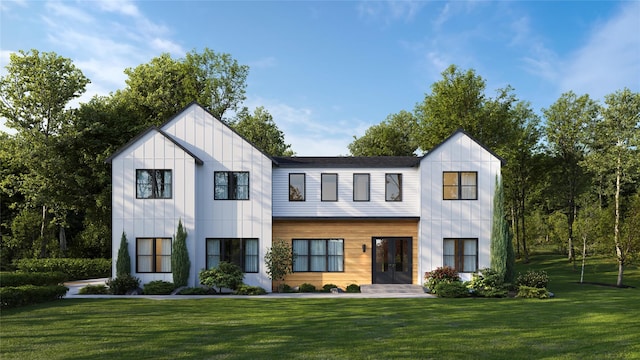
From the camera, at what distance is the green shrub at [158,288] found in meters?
21.6

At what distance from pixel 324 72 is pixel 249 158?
6.13 meters

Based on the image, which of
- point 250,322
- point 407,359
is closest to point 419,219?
point 250,322

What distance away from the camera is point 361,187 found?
24938 mm

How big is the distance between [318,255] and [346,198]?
3.32 metres

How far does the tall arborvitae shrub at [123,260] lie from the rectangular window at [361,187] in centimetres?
1158

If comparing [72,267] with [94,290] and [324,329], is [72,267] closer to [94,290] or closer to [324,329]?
[94,290]

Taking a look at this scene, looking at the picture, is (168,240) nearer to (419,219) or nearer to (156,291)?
(156,291)

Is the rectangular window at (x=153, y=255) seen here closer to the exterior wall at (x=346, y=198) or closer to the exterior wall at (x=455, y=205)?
the exterior wall at (x=346, y=198)

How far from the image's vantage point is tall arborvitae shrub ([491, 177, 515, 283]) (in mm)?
22297

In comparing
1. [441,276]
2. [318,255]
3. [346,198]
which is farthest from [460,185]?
[318,255]

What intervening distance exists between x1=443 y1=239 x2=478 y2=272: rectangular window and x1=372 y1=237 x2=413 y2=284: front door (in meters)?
2.02

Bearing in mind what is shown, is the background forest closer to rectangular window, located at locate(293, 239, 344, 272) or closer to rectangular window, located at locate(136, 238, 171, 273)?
rectangular window, located at locate(136, 238, 171, 273)

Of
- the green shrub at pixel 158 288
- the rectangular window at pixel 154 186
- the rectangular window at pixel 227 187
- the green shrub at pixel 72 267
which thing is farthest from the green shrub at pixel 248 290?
the green shrub at pixel 72 267

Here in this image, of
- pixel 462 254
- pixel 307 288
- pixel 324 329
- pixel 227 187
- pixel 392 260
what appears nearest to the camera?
pixel 324 329
